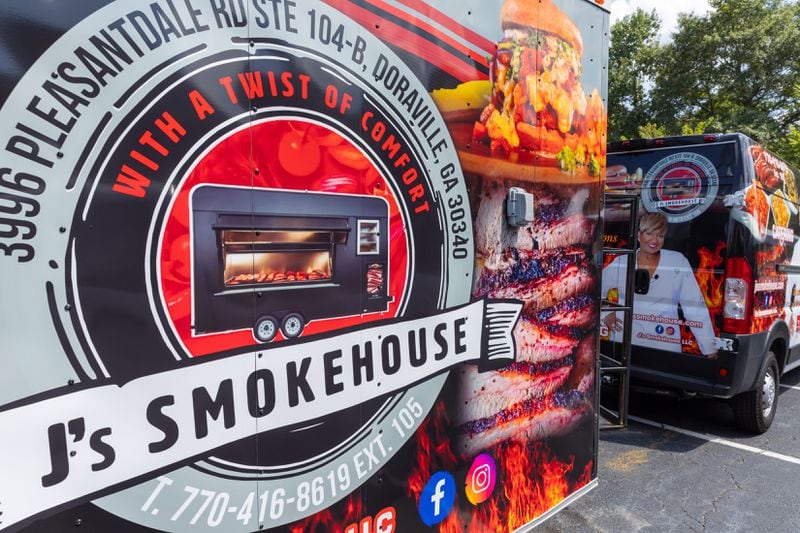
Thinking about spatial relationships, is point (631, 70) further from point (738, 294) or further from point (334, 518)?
point (334, 518)

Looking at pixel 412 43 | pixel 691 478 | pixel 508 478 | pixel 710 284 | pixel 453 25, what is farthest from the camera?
pixel 710 284

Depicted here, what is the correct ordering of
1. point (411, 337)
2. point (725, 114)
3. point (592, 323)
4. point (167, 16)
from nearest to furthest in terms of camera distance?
point (167, 16) → point (411, 337) → point (592, 323) → point (725, 114)

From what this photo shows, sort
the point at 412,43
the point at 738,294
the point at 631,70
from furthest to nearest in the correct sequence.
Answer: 1. the point at 631,70
2. the point at 738,294
3. the point at 412,43

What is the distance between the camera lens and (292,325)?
1580 millimetres

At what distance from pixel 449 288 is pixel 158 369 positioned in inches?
43.1

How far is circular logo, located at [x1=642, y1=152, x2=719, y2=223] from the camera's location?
483 centimetres

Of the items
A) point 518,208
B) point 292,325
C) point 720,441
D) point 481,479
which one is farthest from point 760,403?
point 292,325

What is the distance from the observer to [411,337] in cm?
194

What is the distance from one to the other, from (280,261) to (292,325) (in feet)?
0.65

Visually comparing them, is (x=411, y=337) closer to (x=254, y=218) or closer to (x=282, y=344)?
(x=282, y=344)

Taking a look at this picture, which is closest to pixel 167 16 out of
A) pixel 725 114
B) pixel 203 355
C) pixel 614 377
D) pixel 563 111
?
pixel 203 355

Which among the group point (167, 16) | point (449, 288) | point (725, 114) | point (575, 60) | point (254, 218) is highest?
point (725, 114)

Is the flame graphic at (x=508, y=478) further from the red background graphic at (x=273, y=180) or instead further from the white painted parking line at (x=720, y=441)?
the white painted parking line at (x=720, y=441)

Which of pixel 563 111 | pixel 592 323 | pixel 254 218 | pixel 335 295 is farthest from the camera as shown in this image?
pixel 592 323
